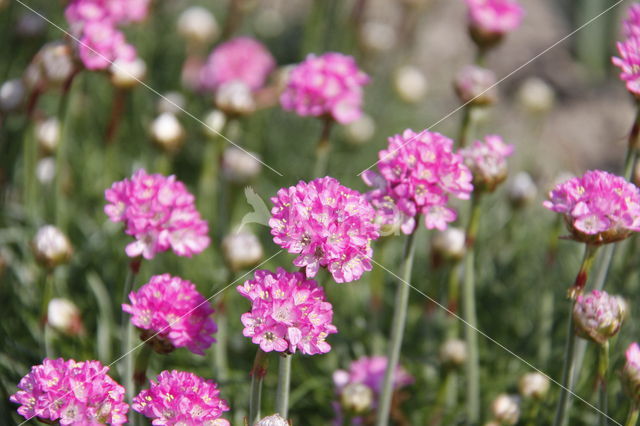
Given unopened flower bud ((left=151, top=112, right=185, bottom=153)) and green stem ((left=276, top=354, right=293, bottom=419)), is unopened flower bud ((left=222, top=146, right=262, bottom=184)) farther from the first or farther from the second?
green stem ((left=276, top=354, right=293, bottom=419))

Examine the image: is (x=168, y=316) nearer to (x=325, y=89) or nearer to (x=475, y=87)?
(x=325, y=89)

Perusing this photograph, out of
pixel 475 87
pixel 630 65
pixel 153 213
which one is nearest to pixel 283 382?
pixel 153 213

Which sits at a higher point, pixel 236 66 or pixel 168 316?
pixel 236 66

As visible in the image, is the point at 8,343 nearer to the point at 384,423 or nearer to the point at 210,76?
the point at 384,423

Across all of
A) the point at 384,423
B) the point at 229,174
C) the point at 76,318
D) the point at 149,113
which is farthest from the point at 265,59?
the point at 384,423

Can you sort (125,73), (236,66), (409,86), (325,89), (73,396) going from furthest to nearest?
(409,86)
(236,66)
(125,73)
(325,89)
(73,396)

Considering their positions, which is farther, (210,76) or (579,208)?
(210,76)
